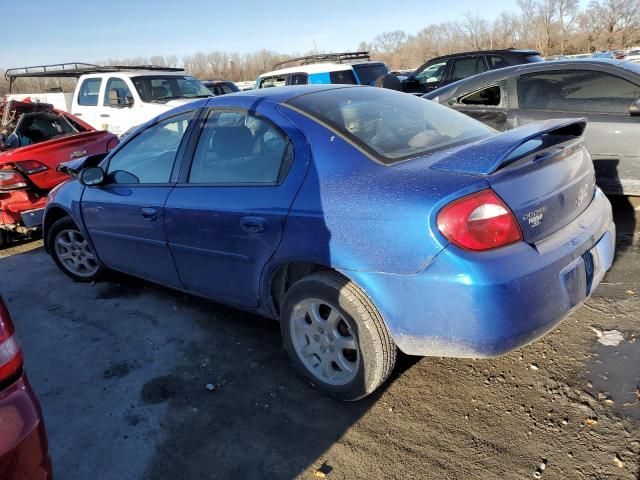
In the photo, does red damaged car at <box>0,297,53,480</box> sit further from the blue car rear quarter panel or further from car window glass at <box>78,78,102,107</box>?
car window glass at <box>78,78,102,107</box>

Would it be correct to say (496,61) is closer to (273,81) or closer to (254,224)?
(273,81)

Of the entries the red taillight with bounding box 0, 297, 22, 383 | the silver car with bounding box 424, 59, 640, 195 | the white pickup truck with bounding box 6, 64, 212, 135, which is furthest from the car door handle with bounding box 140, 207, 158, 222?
the white pickup truck with bounding box 6, 64, 212, 135

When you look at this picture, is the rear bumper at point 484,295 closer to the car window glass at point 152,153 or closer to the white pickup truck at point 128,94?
the car window glass at point 152,153

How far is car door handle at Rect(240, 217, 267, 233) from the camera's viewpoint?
2729 mm

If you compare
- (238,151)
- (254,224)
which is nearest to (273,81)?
(238,151)

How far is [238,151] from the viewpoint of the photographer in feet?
10.2

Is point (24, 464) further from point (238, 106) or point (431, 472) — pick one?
point (238, 106)

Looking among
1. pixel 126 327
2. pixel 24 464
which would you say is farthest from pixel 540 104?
pixel 24 464

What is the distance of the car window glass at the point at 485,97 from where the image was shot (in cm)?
521

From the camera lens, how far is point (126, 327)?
3.74 metres

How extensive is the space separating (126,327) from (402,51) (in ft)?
186

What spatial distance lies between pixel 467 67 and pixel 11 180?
922 cm

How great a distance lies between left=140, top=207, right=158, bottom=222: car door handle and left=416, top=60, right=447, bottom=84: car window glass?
31.0ft

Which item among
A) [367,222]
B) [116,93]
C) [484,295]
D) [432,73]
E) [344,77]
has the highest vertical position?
[116,93]
